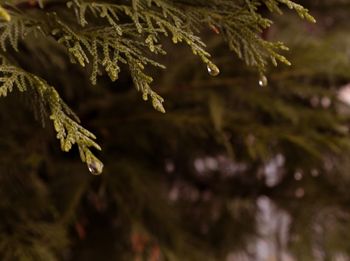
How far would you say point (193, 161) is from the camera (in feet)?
4.06

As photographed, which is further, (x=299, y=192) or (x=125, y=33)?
(x=299, y=192)

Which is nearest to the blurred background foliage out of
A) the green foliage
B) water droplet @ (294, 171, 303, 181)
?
water droplet @ (294, 171, 303, 181)

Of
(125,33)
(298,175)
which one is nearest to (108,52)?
(125,33)

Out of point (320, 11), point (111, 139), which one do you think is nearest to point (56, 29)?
point (111, 139)

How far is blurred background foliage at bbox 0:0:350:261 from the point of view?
933 millimetres

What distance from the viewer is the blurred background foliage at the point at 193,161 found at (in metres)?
0.93

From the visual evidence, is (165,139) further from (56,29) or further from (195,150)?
(56,29)

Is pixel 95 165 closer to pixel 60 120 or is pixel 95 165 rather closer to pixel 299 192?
pixel 60 120

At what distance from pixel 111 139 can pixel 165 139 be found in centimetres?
10

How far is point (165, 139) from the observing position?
3.60 feet

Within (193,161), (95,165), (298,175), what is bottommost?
(193,161)

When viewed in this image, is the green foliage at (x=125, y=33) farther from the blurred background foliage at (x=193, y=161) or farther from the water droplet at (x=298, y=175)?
the water droplet at (x=298, y=175)

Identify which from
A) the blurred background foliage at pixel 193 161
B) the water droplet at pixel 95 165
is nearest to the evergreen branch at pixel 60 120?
the water droplet at pixel 95 165

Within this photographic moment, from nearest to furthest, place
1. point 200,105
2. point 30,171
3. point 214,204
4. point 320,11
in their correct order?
1. point 30,171
2. point 200,105
3. point 214,204
4. point 320,11
